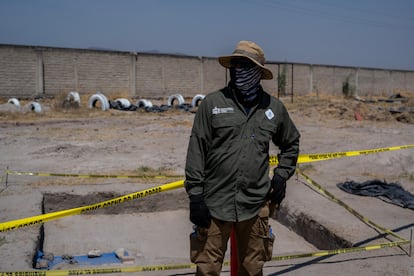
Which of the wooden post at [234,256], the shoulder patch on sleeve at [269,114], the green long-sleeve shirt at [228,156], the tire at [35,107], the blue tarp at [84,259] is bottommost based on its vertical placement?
the blue tarp at [84,259]

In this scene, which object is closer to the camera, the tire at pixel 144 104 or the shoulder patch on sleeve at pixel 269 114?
the shoulder patch on sleeve at pixel 269 114

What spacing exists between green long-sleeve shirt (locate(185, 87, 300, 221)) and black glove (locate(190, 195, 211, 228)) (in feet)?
0.18

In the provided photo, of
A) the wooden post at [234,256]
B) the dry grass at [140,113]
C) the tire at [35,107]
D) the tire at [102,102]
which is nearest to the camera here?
the wooden post at [234,256]

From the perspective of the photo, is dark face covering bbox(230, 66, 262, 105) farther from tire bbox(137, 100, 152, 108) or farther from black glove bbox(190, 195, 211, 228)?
tire bbox(137, 100, 152, 108)

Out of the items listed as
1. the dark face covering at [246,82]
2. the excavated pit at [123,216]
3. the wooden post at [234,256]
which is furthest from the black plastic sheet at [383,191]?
the dark face covering at [246,82]

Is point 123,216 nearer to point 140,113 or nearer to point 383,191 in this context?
point 383,191

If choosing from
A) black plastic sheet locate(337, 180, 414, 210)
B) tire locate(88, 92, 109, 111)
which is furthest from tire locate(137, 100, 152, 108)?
black plastic sheet locate(337, 180, 414, 210)

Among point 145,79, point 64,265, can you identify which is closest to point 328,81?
point 145,79

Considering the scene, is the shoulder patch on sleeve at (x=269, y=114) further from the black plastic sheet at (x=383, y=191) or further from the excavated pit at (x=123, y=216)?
the black plastic sheet at (x=383, y=191)

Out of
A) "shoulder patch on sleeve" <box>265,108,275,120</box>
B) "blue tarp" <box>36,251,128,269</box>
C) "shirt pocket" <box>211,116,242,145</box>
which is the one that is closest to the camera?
"shirt pocket" <box>211,116,242,145</box>

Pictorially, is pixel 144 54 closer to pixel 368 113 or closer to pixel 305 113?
pixel 305 113

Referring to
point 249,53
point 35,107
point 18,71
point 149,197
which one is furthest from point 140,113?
point 249,53

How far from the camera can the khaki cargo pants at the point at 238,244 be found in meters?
3.02

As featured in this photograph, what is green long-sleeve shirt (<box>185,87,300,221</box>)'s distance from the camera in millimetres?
2988
